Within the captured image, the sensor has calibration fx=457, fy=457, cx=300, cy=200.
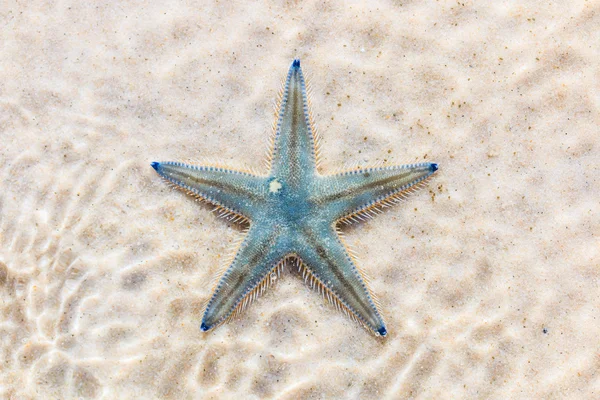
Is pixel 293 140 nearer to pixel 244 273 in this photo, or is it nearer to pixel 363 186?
pixel 363 186

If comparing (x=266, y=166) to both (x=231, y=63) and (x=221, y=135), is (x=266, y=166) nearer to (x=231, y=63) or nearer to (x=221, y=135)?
(x=221, y=135)

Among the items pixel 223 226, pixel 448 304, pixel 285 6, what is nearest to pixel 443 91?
pixel 285 6

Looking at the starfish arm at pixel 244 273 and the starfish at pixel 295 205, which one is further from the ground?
the starfish at pixel 295 205

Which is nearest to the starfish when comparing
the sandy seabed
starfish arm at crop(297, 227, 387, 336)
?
starfish arm at crop(297, 227, 387, 336)

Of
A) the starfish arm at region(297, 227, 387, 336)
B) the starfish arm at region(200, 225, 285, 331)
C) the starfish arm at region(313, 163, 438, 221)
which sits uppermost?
the starfish arm at region(313, 163, 438, 221)

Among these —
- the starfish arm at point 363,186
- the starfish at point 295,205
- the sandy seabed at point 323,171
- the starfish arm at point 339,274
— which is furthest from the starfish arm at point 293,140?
the starfish arm at point 339,274

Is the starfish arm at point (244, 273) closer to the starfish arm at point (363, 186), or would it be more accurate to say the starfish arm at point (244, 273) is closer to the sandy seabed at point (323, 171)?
the sandy seabed at point (323, 171)

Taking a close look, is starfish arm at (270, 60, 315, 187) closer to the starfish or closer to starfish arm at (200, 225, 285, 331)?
the starfish

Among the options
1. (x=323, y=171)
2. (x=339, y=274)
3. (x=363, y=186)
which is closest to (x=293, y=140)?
(x=323, y=171)
